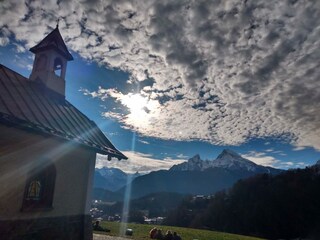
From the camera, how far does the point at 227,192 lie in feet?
351

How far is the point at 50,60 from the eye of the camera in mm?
17562

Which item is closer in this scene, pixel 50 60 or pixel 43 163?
pixel 43 163

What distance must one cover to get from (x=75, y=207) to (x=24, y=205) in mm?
3111

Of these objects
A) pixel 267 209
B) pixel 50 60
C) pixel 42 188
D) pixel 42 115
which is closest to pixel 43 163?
pixel 42 188

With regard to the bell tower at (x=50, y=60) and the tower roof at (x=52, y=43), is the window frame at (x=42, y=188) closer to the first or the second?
the bell tower at (x=50, y=60)

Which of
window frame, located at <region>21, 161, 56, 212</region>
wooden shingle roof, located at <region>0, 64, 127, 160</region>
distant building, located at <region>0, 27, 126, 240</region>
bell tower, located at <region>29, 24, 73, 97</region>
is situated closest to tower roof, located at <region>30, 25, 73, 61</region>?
bell tower, located at <region>29, 24, 73, 97</region>

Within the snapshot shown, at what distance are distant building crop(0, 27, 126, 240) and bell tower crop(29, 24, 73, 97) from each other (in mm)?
1142

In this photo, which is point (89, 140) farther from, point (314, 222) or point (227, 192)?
point (227, 192)

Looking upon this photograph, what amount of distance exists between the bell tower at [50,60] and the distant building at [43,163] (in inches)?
45.0

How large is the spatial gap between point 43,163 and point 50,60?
8.63m

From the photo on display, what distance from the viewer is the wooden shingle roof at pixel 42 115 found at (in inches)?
386

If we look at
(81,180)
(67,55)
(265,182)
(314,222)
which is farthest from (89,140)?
(265,182)

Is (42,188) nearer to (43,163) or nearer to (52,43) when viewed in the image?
(43,163)

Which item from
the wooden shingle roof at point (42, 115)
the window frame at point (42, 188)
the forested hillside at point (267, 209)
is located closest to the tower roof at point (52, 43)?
the wooden shingle roof at point (42, 115)
